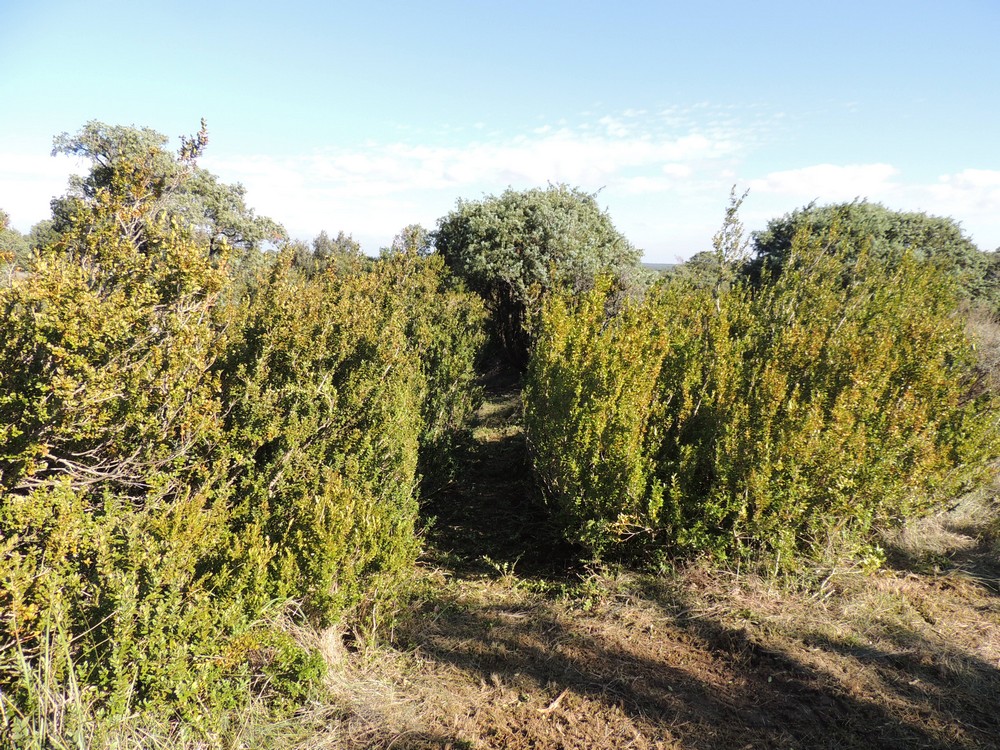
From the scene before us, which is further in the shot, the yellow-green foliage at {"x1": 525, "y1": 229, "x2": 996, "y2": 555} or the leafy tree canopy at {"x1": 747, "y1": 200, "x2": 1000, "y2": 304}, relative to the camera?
the leafy tree canopy at {"x1": 747, "y1": 200, "x2": 1000, "y2": 304}

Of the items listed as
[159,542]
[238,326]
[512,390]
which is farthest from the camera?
[512,390]

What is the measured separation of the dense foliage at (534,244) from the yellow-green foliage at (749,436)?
17.1 feet

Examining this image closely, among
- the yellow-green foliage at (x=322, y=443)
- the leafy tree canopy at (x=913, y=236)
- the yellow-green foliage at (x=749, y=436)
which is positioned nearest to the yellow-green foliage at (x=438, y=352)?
the yellow-green foliage at (x=322, y=443)

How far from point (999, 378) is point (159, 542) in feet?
30.7

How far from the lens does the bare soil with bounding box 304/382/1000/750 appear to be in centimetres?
254

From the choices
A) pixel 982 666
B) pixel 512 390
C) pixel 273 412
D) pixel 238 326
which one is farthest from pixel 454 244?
pixel 982 666

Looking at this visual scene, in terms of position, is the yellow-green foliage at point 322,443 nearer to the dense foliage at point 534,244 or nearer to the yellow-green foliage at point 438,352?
the yellow-green foliage at point 438,352

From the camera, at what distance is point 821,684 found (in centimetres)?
282

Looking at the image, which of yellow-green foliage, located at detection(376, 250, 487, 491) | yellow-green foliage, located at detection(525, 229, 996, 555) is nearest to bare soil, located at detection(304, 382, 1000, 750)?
yellow-green foliage, located at detection(525, 229, 996, 555)

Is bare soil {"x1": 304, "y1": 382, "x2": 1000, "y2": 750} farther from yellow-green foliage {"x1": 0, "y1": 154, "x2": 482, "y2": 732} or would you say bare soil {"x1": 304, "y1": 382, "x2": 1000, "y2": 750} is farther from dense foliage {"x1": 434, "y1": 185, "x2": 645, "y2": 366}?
dense foliage {"x1": 434, "y1": 185, "x2": 645, "y2": 366}

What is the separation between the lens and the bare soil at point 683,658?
8.34ft

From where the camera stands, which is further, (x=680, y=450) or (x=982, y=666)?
(x=680, y=450)

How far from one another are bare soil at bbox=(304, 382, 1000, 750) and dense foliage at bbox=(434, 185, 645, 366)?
6133 millimetres

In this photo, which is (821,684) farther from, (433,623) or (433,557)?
(433,557)
